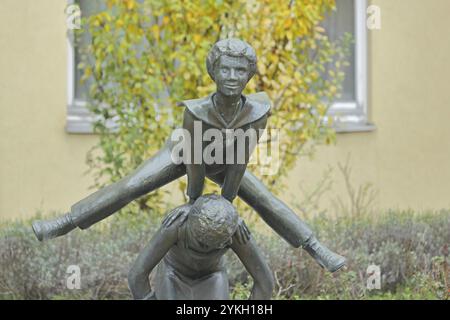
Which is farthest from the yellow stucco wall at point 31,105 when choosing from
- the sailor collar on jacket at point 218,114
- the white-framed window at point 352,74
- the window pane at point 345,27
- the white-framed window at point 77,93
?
the sailor collar on jacket at point 218,114

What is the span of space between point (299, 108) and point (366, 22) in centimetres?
188

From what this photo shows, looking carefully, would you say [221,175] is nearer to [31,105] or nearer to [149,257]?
[149,257]

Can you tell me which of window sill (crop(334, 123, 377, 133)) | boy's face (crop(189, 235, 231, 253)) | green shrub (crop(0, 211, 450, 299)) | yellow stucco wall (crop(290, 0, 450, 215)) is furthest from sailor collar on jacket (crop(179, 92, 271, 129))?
yellow stucco wall (crop(290, 0, 450, 215))

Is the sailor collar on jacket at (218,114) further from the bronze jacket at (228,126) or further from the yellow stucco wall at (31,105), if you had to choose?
the yellow stucco wall at (31,105)

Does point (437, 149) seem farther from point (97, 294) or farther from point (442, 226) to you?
point (97, 294)

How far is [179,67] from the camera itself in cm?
713

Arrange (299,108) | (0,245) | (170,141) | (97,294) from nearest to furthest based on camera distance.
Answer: (170,141) → (97,294) → (0,245) → (299,108)

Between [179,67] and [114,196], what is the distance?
309 centimetres

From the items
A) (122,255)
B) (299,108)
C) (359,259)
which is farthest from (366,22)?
(122,255)

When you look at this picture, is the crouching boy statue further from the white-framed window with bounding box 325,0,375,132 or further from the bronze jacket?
the white-framed window with bounding box 325,0,375,132

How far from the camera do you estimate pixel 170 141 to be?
13.8ft

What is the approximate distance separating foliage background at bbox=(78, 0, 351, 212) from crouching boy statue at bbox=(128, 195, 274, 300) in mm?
2657

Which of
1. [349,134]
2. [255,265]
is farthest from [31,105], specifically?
[255,265]

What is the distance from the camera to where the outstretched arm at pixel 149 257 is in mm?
4098
